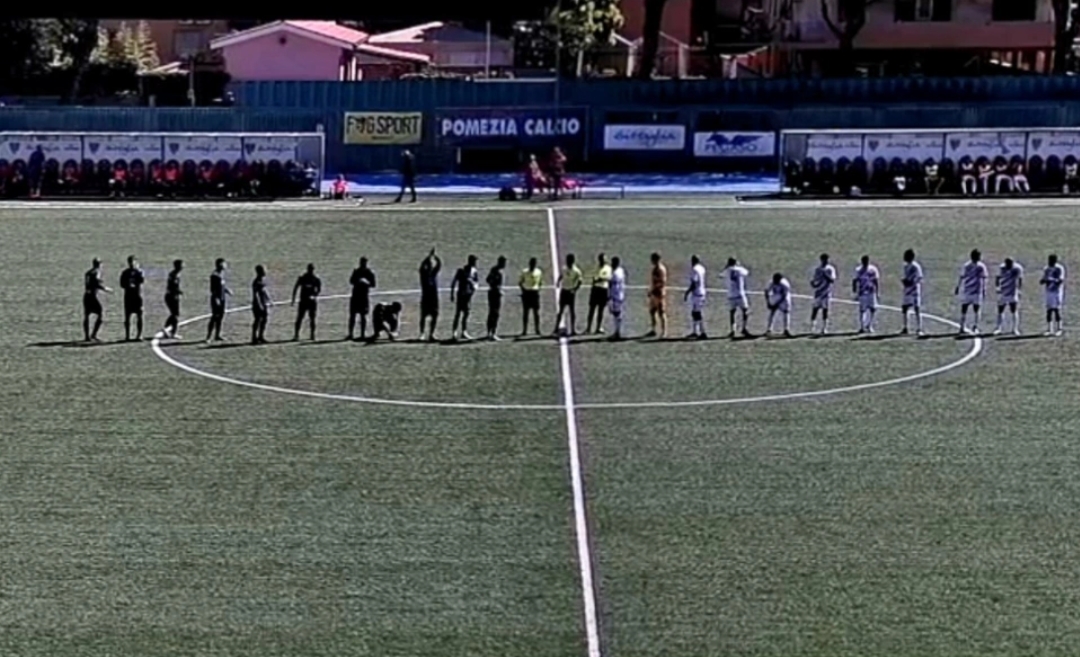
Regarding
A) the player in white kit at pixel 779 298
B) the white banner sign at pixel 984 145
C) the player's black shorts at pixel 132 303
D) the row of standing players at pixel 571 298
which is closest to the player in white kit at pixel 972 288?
the row of standing players at pixel 571 298

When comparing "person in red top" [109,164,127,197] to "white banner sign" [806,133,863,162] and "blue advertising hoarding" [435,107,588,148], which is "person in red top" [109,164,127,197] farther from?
"white banner sign" [806,133,863,162]

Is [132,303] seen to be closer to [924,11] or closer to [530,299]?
[530,299]

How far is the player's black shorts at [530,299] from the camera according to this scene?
34.1 metres

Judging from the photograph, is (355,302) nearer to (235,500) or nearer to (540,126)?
(235,500)

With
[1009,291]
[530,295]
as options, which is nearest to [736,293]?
[530,295]

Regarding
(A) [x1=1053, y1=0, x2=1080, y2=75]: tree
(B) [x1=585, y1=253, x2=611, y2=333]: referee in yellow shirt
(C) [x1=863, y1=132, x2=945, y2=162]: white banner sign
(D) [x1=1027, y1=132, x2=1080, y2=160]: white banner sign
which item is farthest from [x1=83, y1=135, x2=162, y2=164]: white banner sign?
(A) [x1=1053, y1=0, x2=1080, y2=75]: tree

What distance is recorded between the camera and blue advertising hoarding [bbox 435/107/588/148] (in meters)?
62.4

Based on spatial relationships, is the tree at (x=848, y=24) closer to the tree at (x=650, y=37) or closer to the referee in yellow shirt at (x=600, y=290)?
the tree at (x=650, y=37)

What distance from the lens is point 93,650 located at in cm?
1686

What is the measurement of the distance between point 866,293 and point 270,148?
27920mm

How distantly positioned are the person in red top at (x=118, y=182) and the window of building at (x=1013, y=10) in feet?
130

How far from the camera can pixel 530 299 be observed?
34.3 metres

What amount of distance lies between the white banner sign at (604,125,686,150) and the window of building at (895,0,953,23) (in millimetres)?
18987

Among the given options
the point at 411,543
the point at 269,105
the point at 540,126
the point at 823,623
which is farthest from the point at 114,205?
the point at 823,623
